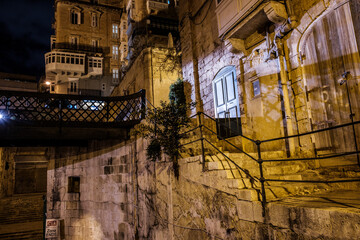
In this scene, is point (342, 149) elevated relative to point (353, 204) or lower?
elevated

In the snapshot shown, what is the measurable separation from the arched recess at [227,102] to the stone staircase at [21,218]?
1484 centimetres

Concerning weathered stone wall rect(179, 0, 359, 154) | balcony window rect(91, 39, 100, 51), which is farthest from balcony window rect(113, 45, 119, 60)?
weathered stone wall rect(179, 0, 359, 154)

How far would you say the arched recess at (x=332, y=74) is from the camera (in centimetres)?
518

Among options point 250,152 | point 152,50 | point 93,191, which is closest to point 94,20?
point 152,50

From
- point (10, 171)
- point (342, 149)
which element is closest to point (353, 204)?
point (342, 149)

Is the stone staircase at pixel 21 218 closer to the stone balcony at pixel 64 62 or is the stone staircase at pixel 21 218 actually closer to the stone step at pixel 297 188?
the stone balcony at pixel 64 62

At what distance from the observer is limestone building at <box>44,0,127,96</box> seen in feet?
103

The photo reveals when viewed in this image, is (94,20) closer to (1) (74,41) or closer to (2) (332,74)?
(1) (74,41)

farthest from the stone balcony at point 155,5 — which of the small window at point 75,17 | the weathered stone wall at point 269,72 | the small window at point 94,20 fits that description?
the small window at point 75,17

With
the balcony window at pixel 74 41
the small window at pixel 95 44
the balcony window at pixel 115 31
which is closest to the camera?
the balcony window at pixel 74 41

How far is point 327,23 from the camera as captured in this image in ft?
18.7

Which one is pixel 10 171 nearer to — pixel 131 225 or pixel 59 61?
pixel 59 61

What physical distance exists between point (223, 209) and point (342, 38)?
4.48 m

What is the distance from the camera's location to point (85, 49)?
33375mm
